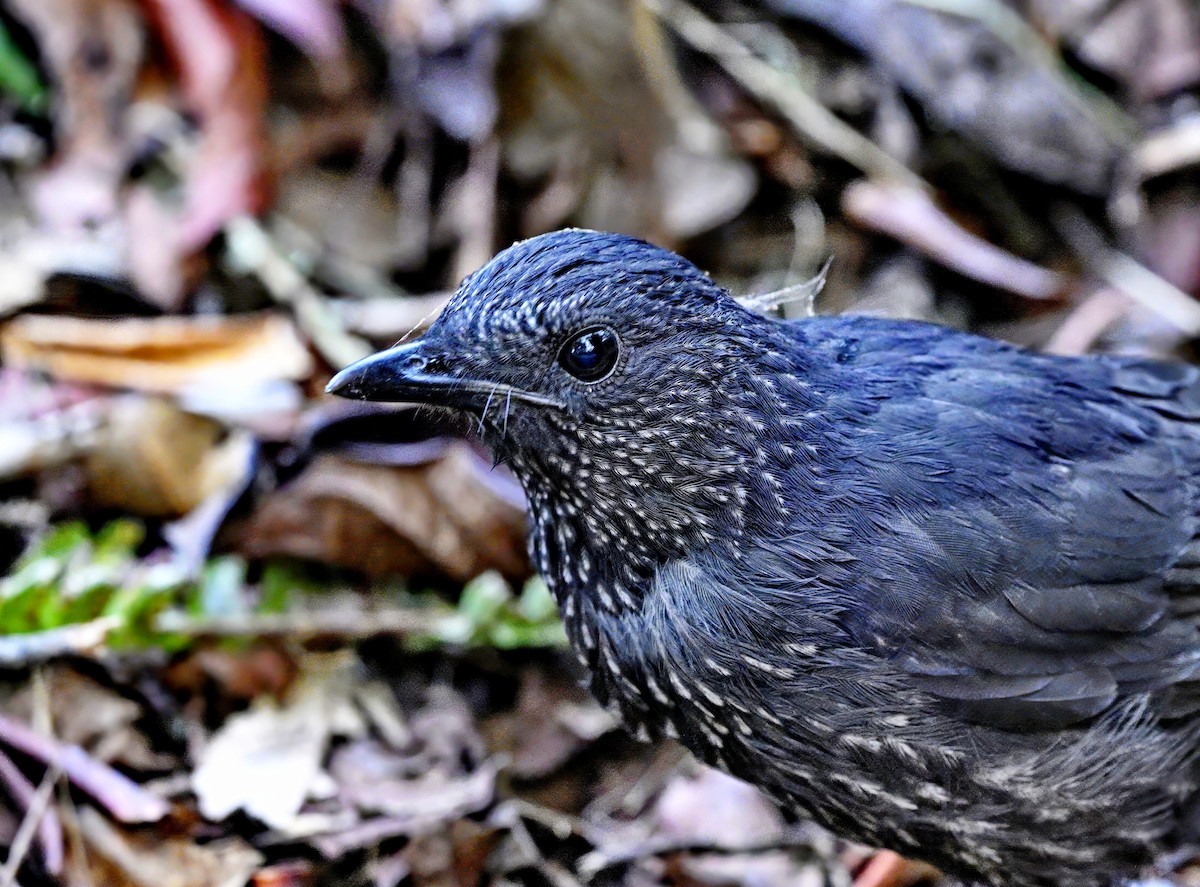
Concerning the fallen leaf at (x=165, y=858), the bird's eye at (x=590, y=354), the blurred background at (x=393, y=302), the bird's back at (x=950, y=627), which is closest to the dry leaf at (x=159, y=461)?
the blurred background at (x=393, y=302)

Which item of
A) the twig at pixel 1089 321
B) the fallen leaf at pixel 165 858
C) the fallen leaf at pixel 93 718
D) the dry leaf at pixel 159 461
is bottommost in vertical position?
the fallen leaf at pixel 165 858

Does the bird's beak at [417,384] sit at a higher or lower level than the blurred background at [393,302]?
higher

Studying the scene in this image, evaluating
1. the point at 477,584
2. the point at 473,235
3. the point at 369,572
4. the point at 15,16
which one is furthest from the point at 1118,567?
the point at 15,16

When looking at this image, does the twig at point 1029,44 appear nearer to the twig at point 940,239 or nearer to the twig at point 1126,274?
the twig at point 1126,274

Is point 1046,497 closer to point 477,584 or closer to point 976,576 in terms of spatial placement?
point 976,576

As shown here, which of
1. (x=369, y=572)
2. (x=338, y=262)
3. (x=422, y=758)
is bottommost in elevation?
(x=422, y=758)

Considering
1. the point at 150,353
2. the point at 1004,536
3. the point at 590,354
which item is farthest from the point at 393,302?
the point at 1004,536
